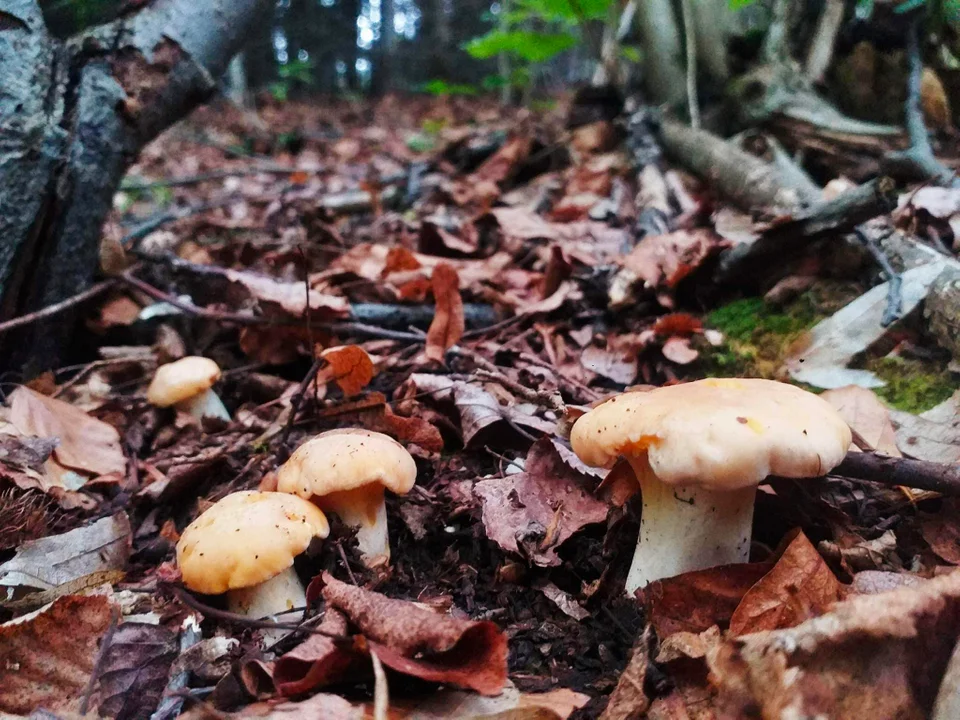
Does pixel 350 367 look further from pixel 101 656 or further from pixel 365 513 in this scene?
pixel 101 656

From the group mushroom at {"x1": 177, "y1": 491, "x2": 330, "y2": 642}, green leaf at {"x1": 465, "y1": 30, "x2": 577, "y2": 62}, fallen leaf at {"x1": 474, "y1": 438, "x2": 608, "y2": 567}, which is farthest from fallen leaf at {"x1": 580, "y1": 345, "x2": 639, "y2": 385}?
green leaf at {"x1": 465, "y1": 30, "x2": 577, "y2": 62}

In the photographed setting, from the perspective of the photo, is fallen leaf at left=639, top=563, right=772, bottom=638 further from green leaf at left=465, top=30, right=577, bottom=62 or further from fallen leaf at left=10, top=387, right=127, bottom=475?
green leaf at left=465, top=30, right=577, bottom=62

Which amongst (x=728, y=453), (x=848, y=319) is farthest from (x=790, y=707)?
(x=848, y=319)

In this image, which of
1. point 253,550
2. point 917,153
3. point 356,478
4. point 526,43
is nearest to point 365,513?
point 356,478

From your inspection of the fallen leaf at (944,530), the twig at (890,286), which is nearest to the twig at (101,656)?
the fallen leaf at (944,530)

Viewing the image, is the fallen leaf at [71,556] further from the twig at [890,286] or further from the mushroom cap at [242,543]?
the twig at [890,286]

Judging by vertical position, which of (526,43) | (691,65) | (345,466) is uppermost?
(526,43)
